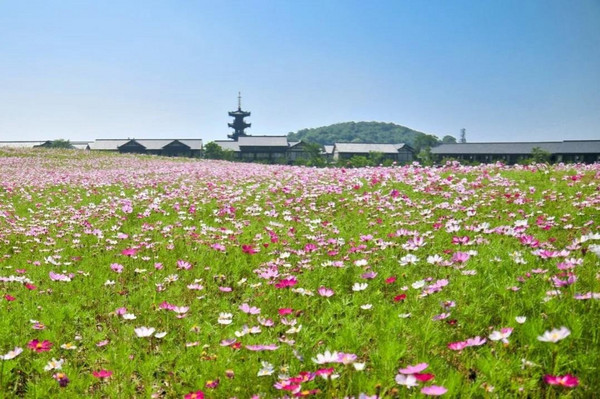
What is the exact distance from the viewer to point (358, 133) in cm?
18050

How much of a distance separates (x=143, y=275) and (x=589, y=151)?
66108mm

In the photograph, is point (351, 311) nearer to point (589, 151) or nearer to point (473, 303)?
point (473, 303)

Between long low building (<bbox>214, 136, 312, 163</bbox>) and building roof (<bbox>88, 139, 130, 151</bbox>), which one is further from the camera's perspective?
building roof (<bbox>88, 139, 130, 151</bbox>)

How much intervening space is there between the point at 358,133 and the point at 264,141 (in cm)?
11195

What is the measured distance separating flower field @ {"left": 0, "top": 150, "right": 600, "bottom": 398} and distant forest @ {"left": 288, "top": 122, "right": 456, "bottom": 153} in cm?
16510

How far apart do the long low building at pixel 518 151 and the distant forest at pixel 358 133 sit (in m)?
102

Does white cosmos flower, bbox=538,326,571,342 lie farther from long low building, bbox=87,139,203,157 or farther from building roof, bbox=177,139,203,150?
building roof, bbox=177,139,203,150

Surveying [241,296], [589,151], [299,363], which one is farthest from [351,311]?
[589,151]

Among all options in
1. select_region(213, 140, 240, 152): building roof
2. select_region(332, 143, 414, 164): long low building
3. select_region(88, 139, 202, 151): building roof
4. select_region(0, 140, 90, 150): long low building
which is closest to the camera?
select_region(88, 139, 202, 151): building roof

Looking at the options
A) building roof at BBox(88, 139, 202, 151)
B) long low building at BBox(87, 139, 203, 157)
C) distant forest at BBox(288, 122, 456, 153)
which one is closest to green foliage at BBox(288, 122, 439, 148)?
distant forest at BBox(288, 122, 456, 153)

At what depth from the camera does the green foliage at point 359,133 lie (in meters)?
174

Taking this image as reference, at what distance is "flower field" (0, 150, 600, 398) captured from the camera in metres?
2.16

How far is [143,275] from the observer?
13.9 feet

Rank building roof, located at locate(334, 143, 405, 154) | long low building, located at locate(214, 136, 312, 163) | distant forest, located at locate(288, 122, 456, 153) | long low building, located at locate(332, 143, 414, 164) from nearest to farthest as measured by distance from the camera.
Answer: long low building, located at locate(214, 136, 312, 163) < long low building, located at locate(332, 143, 414, 164) < building roof, located at locate(334, 143, 405, 154) < distant forest, located at locate(288, 122, 456, 153)
